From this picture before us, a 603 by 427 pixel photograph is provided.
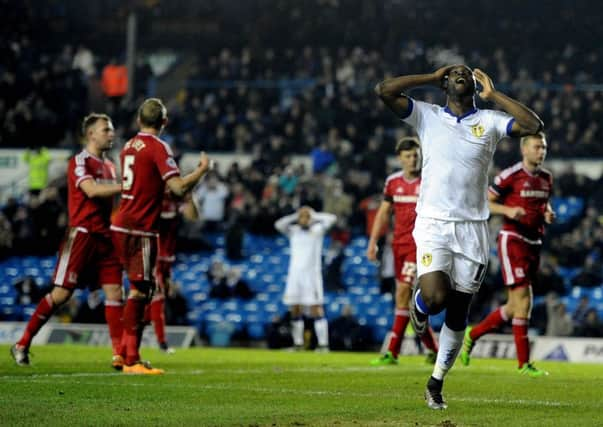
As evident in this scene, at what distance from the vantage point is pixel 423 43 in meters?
35.9

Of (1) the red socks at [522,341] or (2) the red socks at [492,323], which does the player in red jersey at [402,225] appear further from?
(1) the red socks at [522,341]

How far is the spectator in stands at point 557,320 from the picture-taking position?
22.5 m

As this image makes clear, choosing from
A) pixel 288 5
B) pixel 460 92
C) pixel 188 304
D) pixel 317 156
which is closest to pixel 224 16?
pixel 288 5

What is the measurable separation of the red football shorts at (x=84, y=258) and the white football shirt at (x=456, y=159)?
4270 mm

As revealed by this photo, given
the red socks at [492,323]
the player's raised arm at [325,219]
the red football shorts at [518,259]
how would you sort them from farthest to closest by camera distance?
the player's raised arm at [325,219] < the red socks at [492,323] < the red football shorts at [518,259]

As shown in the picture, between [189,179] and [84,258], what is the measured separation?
6.77 ft

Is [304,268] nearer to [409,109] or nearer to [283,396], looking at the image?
[283,396]

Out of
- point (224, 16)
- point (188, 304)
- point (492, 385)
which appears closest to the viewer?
point (492, 385)

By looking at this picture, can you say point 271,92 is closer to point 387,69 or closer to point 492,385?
point 387,69

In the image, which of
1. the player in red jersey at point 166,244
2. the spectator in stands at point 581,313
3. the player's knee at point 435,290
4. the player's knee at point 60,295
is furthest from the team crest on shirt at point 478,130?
the spectator in stands at point 581,313

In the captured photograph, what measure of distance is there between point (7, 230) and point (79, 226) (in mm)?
17858

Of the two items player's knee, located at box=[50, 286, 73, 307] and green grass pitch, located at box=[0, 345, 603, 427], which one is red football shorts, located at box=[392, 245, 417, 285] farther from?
player's knee, located at box=[50, 286, 73, 307]

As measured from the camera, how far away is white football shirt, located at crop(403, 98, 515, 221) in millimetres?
9016

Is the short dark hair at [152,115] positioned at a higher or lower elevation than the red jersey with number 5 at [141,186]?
higher
